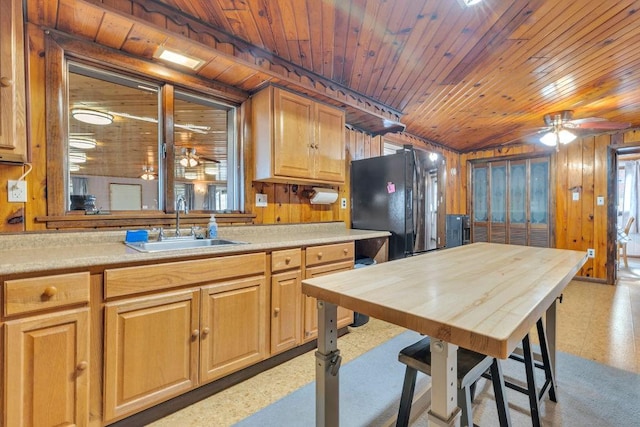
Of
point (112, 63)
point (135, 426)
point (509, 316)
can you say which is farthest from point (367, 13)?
point (135, 426)

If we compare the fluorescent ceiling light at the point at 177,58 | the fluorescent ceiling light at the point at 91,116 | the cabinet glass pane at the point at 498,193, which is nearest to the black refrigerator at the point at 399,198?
the fluorescent ceiling light at the point at 177,58

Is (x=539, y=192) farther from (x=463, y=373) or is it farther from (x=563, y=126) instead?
(x=463, y=373)

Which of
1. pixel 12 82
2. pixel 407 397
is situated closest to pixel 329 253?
pixel 407 397

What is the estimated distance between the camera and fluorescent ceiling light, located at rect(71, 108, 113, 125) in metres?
2.30

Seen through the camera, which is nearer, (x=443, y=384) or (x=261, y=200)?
(x=443, y=384)

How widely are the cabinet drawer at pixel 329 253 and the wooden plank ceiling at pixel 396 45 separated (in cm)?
131

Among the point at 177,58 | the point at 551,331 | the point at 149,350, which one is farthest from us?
the point at 177,58

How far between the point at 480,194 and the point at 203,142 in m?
4.77

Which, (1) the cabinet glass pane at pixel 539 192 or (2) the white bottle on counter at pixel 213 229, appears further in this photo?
(1) the cabinet glass pane at pixel 539 192

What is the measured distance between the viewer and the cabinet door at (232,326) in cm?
166

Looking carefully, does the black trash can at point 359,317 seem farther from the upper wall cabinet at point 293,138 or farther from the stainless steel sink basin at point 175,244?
the stainless steel sink basin at point 175,244

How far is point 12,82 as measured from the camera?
135cm

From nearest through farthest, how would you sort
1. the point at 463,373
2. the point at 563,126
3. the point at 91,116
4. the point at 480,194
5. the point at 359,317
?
the point at 463,373 < the point at 91,116 < the point at 359,317 < the point at 563,126 < the point at 480,194

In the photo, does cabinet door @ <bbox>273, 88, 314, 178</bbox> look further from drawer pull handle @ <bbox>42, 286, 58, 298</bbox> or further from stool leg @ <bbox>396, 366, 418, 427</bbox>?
stool leg @ <bbox>396, 366, 418, 427</bbox>
